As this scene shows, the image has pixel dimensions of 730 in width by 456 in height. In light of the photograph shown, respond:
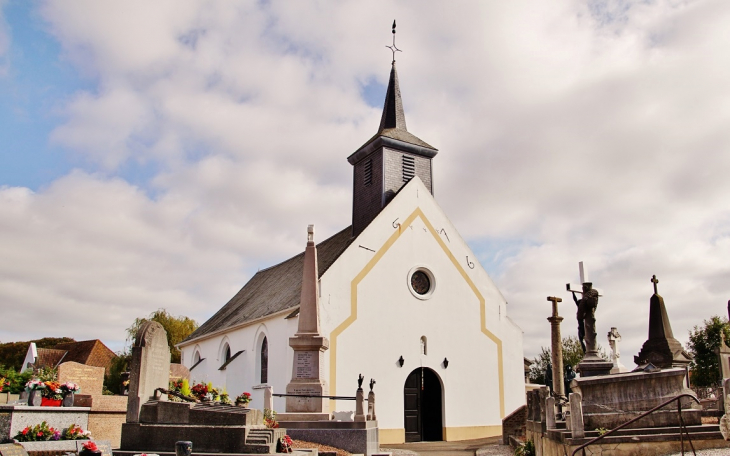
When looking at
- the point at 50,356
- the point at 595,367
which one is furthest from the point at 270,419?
the point at 50,356

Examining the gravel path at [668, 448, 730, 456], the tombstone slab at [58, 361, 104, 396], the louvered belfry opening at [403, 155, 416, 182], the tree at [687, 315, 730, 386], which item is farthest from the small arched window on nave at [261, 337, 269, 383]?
the tree at [687, 315, 730, 386]

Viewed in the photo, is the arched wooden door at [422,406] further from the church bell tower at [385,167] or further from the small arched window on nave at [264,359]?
the church bell tower at [385,167]

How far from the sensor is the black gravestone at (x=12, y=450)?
9.28 metres

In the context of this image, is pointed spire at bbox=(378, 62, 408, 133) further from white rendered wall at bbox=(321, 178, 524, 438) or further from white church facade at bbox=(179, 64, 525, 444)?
white rendered wall at bbox=(321, 178, 524, 438)

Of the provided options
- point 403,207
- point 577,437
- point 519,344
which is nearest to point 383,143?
point 403,207

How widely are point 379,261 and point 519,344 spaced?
7231 millimetres

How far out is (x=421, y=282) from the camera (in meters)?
25.1

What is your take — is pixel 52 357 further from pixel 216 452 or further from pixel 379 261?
pixel 216 452

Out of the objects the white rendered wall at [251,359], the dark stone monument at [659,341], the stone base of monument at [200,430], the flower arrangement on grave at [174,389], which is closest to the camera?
the stone base of monument at [200,430]

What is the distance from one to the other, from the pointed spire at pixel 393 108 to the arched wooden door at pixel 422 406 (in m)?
11.3

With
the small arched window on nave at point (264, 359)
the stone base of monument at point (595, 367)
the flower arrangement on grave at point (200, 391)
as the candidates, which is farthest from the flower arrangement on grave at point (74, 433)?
the small arched window on nave at point (264, 359)

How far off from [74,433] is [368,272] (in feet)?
44.5

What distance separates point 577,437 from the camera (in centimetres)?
1111

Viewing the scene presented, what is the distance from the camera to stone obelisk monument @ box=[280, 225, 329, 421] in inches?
607
